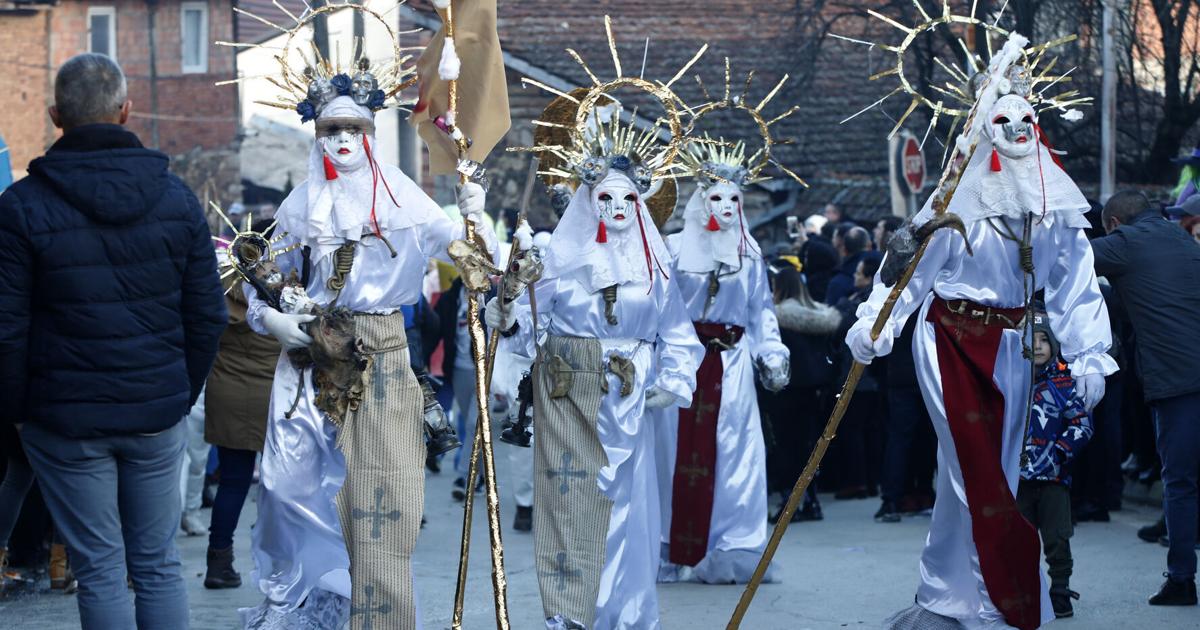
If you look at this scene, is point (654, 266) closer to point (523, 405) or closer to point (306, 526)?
point (523, 405)

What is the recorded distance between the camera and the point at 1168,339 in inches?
299

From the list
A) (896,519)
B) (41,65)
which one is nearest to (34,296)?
(896,519)

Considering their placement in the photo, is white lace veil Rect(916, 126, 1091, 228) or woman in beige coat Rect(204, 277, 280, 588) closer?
white lace veil Rect(916, 126, 1091, 228)

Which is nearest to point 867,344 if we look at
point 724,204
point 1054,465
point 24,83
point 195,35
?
point 1054,465

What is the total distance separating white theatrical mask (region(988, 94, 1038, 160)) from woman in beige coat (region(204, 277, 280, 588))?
3912mm

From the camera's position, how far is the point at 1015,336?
662 centimetres

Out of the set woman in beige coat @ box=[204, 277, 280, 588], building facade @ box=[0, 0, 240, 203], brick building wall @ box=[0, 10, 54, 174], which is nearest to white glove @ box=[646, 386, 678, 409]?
woman in beige coat @ box=[204, 277, 280, 588]

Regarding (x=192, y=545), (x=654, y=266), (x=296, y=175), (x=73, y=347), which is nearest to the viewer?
(x=73, y=347)

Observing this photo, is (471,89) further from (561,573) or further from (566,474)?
(561,573)

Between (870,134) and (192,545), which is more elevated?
(870,134)

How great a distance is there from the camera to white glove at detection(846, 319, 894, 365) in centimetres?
636

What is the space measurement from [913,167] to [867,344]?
949 centimetres

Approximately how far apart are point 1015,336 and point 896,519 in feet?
13.6

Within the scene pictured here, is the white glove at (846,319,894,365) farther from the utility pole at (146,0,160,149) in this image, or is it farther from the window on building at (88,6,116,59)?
the window on building at (88,6,116,59)
